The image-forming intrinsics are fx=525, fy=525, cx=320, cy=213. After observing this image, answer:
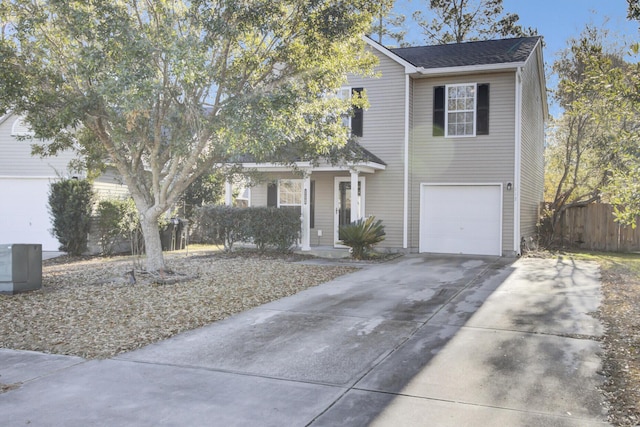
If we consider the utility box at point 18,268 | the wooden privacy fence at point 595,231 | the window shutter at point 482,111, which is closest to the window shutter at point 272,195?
the window shutter at point 482,111

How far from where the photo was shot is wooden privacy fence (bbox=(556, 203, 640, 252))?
17.3 m

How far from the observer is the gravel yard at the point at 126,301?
6.08 m

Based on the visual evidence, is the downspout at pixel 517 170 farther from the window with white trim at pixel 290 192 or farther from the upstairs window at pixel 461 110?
the window with white trim at pixel 290 192

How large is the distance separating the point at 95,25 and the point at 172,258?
24.6 ft

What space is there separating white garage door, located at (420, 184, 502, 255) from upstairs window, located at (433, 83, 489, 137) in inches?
63.8

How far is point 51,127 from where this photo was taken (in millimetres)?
8859

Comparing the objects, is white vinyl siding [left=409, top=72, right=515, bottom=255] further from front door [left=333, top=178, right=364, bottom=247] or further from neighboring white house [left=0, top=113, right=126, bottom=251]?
neighboring white house [left=0, top=113, right=126, bottom=251]

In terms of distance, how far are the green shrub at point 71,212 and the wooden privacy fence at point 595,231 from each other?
15.4 metres

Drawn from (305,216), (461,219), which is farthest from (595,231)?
(305,216)

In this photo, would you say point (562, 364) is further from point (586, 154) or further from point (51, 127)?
point (586, 154)

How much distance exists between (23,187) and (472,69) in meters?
14.0

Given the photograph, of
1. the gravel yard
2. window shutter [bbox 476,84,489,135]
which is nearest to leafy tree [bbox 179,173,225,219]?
the gravel yard

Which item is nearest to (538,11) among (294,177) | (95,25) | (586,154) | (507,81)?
(586,154)

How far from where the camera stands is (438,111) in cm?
1543
